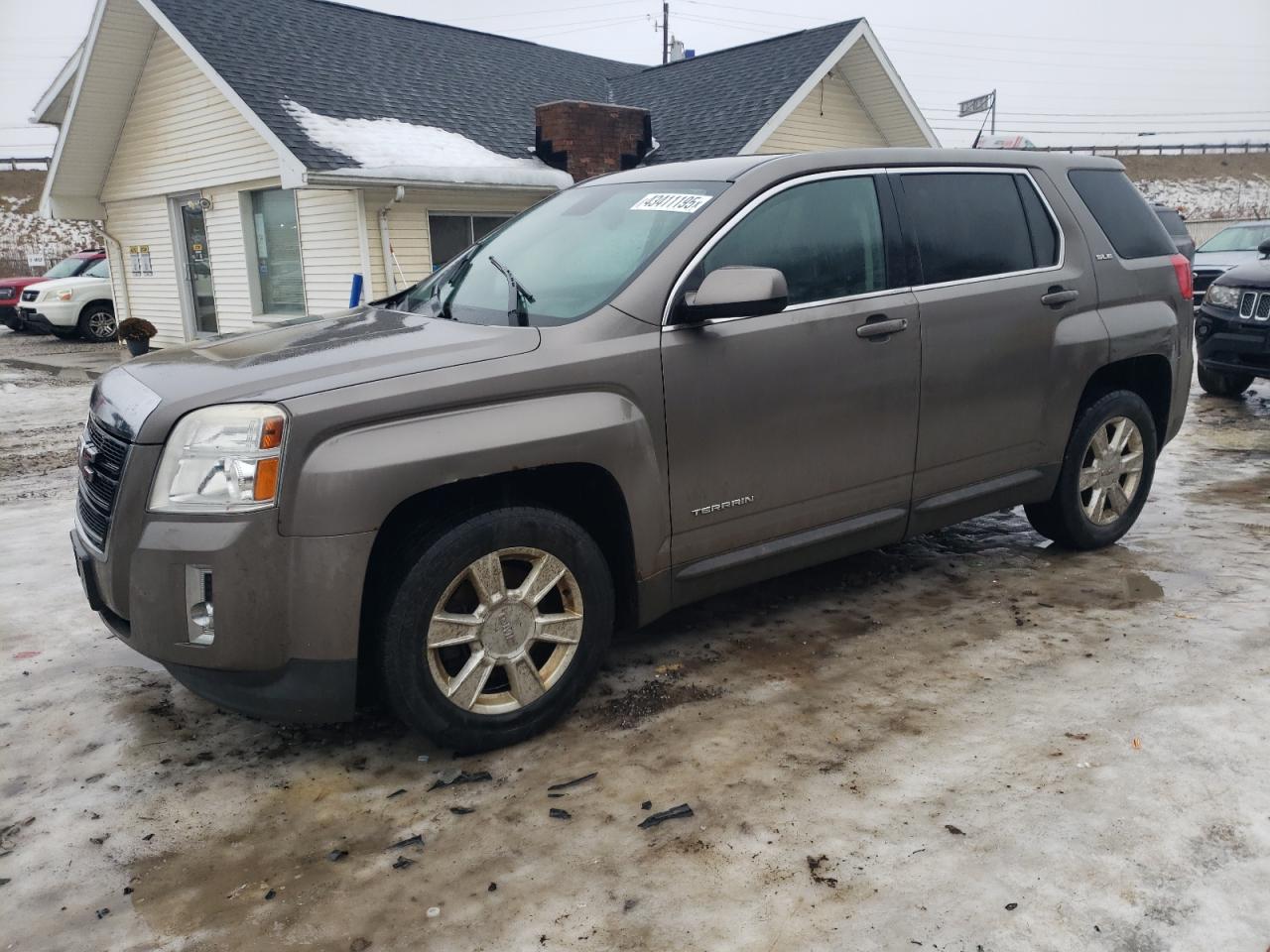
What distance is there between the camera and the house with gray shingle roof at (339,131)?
44.0 feet

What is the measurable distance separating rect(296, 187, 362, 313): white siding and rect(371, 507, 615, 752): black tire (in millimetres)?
10904

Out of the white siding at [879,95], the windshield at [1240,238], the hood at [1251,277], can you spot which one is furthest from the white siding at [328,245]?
the windshield at [1240,238]

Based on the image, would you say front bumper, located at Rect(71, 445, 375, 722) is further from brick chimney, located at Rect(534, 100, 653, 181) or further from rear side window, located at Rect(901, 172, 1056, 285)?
brick chimney, located at Rect(534, 100, 653, 181)

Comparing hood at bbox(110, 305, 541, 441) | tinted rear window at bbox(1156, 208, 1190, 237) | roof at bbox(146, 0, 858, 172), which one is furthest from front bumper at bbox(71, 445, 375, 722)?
tinted rear window at bbox(1156, 208, 1190, 237)

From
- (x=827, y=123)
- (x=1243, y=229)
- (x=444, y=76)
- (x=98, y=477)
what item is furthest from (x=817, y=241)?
(x=1243, y=229)

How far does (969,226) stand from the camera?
4367mm

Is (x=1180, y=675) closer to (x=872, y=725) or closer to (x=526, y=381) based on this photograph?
(x=872, y=725)

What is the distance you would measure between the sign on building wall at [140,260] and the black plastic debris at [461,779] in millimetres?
16939

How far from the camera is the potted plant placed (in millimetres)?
15374

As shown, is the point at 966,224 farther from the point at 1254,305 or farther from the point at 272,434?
the point at 1254,305

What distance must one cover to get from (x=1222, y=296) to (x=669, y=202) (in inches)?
291

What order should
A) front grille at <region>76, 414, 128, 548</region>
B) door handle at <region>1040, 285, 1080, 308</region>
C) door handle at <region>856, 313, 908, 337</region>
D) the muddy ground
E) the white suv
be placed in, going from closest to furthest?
the muddy ground < front grille at <region>76, 414, 128, 548</region> < door handle at <region>856, 313, 908, 337</region> < door handle at <region>1040, 285, 1080, 308</region> < the white suv

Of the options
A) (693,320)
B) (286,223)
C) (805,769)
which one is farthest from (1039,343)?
(286,223)

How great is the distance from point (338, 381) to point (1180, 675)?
317cm
